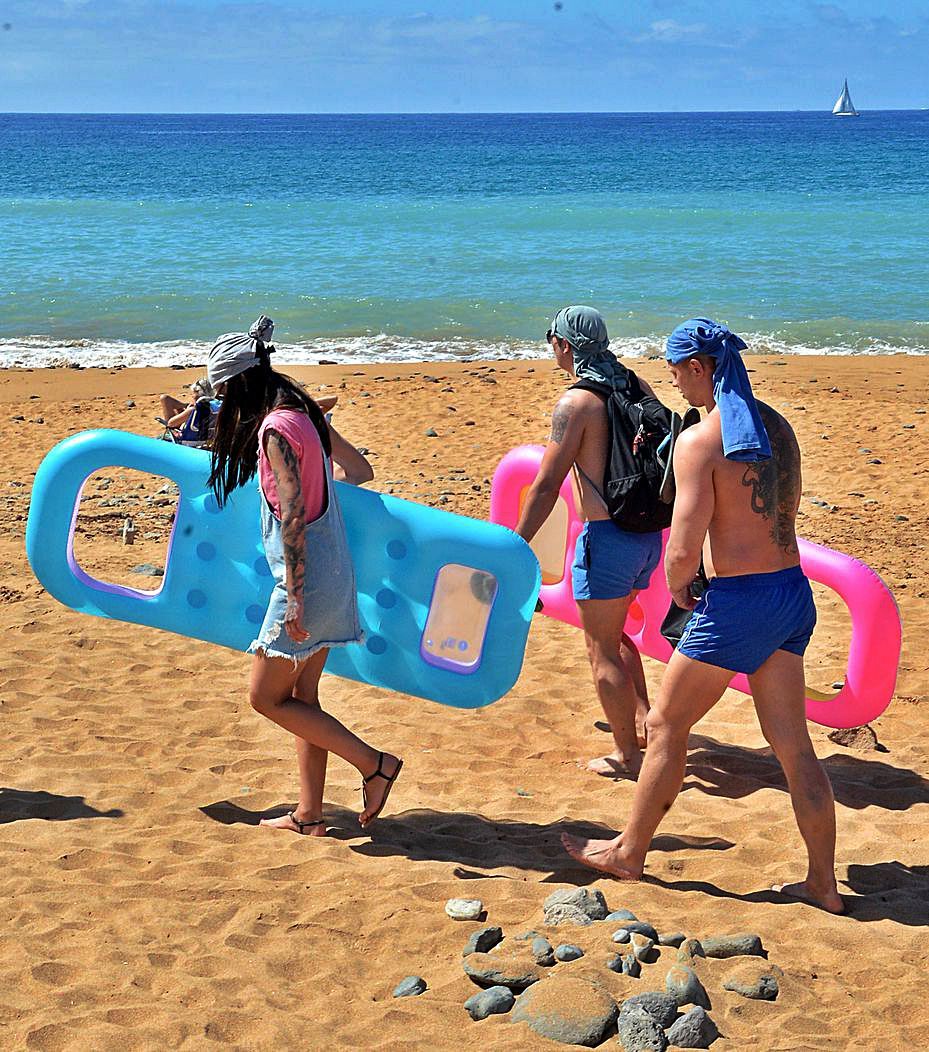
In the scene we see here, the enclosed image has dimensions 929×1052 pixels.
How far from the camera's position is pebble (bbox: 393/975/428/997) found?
136 inches

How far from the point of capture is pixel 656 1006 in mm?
3277

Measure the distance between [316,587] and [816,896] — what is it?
74.3 inches

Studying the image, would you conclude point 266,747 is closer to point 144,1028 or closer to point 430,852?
point 430,852

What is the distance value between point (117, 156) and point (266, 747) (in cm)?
7595

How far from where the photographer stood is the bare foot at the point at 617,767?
525cm

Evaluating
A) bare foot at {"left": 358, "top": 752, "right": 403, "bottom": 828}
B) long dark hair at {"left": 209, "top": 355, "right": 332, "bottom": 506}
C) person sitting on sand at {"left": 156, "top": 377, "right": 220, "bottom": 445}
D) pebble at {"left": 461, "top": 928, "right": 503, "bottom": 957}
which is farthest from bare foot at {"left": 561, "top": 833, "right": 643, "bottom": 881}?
person sitting on sand at {"left": 156, "top": 377, "right": 220, "bottom": 445}

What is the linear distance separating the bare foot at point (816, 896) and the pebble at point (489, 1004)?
1191 mm

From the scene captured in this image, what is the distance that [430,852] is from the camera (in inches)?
178

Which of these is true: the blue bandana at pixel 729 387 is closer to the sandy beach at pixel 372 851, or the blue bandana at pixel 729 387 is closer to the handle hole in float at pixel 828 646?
the sandy beach at pixel 372 851

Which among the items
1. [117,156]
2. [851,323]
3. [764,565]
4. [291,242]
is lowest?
[764,565]

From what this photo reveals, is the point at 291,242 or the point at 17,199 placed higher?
the point at 17,199

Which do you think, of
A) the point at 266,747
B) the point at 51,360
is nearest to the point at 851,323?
the point at 51,360

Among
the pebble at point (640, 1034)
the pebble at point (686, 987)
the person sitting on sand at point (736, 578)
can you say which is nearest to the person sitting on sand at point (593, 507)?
the person sitting on sand at point (736, 578)

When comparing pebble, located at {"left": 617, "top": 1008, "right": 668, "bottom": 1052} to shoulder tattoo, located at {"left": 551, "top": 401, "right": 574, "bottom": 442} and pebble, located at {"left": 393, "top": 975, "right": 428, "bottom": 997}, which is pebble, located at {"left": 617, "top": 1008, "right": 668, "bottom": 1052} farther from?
shoulder tattoo, located at {"left": 551, "top": 401, "right": 574, "bottom": 442}
